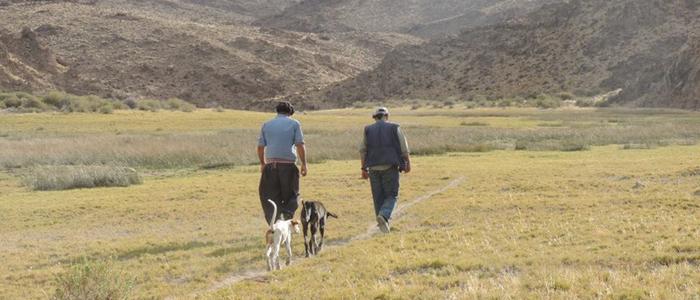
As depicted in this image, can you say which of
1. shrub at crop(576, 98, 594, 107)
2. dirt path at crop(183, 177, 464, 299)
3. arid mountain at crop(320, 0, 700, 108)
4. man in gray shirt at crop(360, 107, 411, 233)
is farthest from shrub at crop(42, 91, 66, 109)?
man in gray shirt at crop(360, 107, 411, 233)

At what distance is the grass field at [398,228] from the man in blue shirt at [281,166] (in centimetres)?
82

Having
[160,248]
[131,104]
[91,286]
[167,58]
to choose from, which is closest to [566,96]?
[131,104]

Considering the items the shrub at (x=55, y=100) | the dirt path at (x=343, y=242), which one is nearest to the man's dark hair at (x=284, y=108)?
the dirt path at (x=343, y=242)

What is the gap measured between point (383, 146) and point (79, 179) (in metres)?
15.1

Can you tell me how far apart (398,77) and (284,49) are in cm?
2153

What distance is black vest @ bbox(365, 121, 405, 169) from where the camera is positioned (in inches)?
482

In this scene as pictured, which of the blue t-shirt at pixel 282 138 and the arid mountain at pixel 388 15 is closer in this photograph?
the blue t-shirt at pixel 282 138

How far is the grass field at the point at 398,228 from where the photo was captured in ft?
28.0

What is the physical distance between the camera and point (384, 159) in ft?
40.2

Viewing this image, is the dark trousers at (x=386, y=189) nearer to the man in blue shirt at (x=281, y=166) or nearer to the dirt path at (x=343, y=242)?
the dirt path at (x=343, y=242)

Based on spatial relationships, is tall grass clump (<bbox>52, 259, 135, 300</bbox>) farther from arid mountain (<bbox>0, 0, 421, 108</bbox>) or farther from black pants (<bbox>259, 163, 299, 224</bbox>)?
arid mountain (<bbox>0, 0, 421, 108</bbox>)

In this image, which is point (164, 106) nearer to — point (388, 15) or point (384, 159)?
point (384, 159)

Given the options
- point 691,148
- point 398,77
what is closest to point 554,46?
point 398,77

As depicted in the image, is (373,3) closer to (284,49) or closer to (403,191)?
(284,49)
